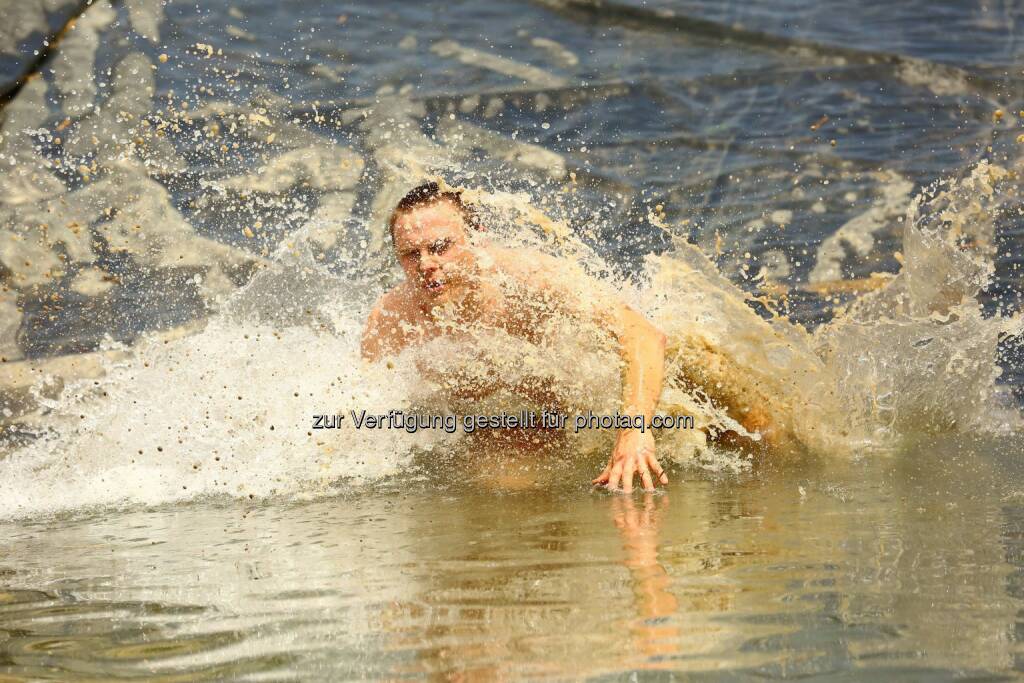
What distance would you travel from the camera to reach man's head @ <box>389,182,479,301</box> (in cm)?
458

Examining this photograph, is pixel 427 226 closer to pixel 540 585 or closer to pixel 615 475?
pixel 615 475

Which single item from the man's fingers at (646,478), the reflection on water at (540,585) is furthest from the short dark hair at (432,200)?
the man's fingers at (646,478)

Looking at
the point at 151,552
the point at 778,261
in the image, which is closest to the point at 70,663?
the point at 151,552

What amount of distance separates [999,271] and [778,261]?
146 centimetres

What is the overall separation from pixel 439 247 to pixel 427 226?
0.10 m

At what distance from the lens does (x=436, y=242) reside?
4.58m

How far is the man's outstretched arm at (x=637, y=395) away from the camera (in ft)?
12.2

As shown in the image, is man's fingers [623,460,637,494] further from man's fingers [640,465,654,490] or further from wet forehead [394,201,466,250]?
wet forehead [394,201,466,250]

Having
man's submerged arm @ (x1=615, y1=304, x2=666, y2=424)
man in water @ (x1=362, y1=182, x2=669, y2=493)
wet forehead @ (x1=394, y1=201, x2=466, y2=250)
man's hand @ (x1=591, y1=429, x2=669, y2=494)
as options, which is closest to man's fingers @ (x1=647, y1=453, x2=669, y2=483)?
man's hand @ (x1=591, y1=429, x2=669, y2=494)

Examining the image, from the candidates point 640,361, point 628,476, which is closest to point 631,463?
point 628,476

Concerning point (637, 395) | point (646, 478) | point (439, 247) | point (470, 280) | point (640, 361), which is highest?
point (439, 247)

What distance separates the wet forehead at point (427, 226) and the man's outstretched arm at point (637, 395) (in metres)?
0.80

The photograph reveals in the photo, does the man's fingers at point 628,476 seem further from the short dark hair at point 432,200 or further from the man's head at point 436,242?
the short dark hair at point 432,200

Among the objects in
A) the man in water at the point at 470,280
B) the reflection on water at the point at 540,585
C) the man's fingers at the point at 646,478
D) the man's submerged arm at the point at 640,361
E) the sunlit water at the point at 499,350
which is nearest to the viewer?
the reflection on water at the point at 540,585
